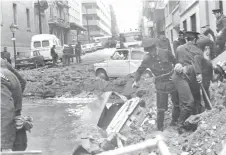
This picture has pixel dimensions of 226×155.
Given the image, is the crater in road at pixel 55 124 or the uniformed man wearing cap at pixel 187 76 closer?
the uniformed man wearing cap at pixel 187 76

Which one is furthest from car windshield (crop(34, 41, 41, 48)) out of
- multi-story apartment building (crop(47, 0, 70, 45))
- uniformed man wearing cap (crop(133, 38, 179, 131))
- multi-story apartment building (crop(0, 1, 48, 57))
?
uniformed man wearing cap (crop(133, 38, 179, 131))

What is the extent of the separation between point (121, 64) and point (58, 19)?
122 feet

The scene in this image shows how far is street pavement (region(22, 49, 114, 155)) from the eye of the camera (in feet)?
22.8

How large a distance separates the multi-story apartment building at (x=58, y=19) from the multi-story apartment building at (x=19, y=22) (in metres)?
8.13

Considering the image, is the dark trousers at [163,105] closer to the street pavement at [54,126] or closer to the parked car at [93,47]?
the street pavement at [54,126]

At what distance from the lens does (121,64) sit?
638 inches

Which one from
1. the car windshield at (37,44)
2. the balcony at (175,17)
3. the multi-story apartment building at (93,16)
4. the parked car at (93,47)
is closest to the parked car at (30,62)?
the car windshield at (37,44)

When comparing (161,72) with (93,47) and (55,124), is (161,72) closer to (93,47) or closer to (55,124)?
(55,124)

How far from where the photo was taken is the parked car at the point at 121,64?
15.8 meters

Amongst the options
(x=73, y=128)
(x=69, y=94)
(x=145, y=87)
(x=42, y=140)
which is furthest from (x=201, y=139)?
(x=69, y=94)

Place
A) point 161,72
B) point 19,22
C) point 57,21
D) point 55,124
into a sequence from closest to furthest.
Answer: point 161,72 → point 55,124 → point 19,22 → point 57,21

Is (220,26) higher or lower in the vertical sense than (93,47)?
lower

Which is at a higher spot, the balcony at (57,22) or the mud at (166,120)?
the balcony at (57,22)

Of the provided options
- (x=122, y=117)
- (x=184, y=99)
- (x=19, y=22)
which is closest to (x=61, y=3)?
(x=19, y=22)
